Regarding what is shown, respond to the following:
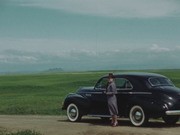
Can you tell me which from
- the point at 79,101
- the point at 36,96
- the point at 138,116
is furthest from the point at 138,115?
the point at 36,96

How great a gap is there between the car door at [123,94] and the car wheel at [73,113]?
2382 mm

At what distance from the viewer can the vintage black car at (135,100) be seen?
62.0 feet

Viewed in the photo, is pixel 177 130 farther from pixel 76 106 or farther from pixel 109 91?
pixel 76 106

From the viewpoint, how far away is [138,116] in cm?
1928

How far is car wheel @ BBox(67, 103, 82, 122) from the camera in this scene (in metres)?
21.9

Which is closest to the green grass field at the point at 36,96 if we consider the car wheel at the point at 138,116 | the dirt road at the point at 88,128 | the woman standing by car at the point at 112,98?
the dirt road at the point at 88,128

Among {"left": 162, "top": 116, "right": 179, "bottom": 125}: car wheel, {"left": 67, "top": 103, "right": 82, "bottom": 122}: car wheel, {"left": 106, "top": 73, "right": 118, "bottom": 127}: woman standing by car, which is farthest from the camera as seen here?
{"left": 67, "top": 103, "right": 82, "bottom": 122}: car wheel

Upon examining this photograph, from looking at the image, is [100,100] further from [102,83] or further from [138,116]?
[138,116]

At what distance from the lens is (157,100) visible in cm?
1892

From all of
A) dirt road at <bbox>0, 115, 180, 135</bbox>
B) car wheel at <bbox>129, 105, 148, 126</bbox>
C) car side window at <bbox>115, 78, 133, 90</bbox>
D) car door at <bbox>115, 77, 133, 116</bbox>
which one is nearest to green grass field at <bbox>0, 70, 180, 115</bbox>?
dirt road at <bbox>0, 115, 180, 135</bbox>

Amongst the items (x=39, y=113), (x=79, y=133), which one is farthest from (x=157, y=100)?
(x=39, y=113)

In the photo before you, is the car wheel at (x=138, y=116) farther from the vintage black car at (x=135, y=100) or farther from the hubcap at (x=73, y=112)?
the hubcap at (x=73, y=112)

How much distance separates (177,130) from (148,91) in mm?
1915

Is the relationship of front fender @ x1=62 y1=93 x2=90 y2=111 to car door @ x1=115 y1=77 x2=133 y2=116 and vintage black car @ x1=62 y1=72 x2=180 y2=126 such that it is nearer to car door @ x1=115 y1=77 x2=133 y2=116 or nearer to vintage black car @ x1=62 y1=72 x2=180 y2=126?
vintage black car @ x1=62 y1=72 x2=180 y2=126
